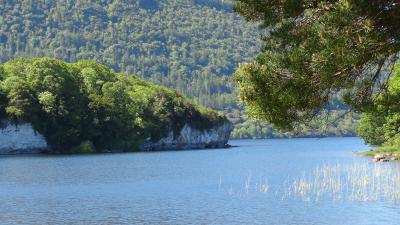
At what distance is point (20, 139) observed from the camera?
144625 mm

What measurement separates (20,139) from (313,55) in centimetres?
13214

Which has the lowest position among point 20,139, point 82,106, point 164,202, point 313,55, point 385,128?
point 164,202

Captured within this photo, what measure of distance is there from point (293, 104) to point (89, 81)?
146 meters

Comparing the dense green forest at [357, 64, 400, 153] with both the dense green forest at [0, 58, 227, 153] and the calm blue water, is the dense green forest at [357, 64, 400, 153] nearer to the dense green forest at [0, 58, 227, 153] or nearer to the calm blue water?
the calm blue water

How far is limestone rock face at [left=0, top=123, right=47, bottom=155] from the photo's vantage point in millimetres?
142625

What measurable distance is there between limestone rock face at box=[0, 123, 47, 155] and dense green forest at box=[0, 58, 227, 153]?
1.67 m

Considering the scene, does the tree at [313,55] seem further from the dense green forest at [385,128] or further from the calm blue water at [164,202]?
the dense green forest at [385,128]

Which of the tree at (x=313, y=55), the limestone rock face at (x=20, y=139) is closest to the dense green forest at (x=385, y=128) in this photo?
the tree at (x=313, y=55)

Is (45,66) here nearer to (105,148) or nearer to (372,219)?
(105,148)

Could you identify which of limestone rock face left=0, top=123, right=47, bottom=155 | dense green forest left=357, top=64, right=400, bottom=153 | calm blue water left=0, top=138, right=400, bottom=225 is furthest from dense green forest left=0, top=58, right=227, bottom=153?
dense green forest left=357, top=64, right=400, bottom=153

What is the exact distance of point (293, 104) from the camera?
70.6 feet

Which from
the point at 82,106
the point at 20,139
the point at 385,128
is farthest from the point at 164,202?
the point at 82,106

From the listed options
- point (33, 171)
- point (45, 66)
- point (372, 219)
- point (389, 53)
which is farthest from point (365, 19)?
point (45, 66)

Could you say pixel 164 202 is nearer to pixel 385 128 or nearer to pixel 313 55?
pixel 313 55
